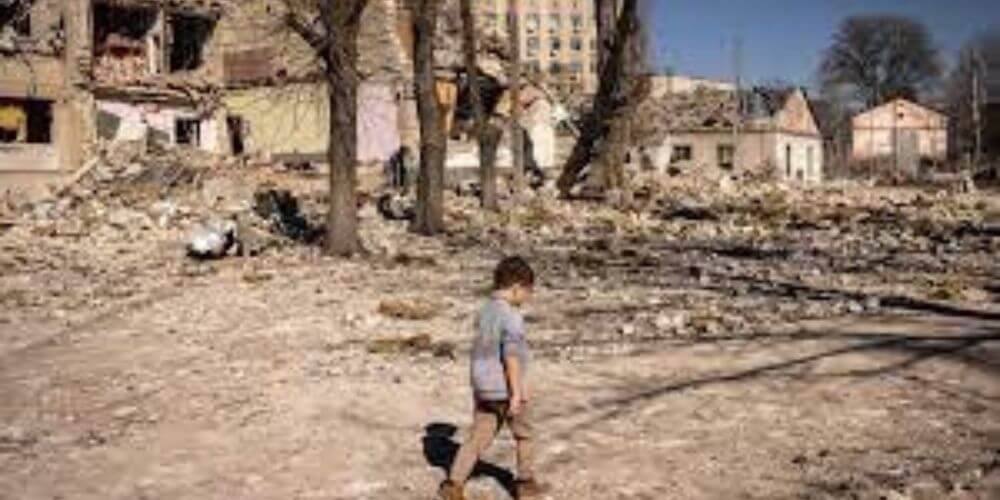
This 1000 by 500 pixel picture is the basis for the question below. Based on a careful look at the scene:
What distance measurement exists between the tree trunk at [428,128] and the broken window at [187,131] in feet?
61.0

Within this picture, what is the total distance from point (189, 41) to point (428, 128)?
21876 millimetres

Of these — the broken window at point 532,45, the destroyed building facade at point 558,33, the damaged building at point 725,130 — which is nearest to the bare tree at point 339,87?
the damaged building at point 725,130

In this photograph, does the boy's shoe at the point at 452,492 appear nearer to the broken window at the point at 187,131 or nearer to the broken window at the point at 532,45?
the broken window at the point at 187,131

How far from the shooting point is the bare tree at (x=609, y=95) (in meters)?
31.3

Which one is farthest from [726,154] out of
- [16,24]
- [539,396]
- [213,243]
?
[539,396]

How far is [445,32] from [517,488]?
37.1m

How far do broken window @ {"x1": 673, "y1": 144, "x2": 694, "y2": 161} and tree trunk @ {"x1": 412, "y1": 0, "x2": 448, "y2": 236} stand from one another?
136ft

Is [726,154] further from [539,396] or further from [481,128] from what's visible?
[539,396]

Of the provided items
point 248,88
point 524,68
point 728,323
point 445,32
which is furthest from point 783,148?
point 728,323

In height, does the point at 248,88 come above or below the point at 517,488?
above

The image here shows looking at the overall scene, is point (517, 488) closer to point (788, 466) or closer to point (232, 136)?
point (788, 466)

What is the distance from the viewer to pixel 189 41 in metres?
41.3

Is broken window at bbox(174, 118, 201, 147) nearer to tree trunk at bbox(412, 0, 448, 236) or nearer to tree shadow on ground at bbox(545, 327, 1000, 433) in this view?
tree trunk at bbox(412, 0, 448, 236)

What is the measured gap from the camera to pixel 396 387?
942 centimetres
